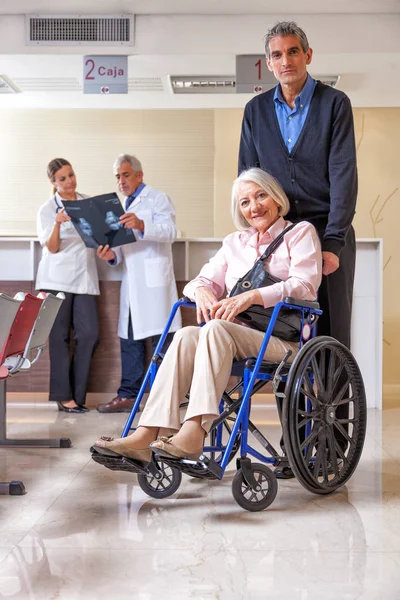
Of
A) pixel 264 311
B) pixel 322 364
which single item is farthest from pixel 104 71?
pixel 322 364

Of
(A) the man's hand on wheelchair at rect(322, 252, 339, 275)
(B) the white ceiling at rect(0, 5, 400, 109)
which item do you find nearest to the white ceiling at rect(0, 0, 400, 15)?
(B) the white ceiling at rect(0, 5, 400, 109)

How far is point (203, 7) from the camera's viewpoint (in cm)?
531

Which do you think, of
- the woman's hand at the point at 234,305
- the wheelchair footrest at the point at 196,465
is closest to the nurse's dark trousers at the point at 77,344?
the woman's hand at the point at 234,305

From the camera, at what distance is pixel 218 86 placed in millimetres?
6188

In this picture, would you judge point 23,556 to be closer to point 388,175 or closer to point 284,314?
point 284,314

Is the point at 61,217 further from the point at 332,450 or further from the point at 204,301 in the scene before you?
the point at 332,450

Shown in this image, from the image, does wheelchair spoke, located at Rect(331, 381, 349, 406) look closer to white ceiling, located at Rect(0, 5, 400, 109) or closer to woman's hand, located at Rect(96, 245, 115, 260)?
woman's hand, located at Rect(96, 245, 115, 260)

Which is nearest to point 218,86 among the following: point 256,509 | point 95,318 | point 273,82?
point 273,82

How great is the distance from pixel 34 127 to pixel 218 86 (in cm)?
225

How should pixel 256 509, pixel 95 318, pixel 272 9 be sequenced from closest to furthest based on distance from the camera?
pixel 256 509 < pixel 95 318 < pixel 272 9

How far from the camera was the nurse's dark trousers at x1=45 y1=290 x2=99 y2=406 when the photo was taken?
14.8 ft

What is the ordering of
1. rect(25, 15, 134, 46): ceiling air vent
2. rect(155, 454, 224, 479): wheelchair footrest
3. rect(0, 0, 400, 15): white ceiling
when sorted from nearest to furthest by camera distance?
rect(155, 454, 224, 479): wheelchair footrest → rect(0, 0, 400, 15): white ceiling → rect(25, 15, 134, 46): ceiling air vent

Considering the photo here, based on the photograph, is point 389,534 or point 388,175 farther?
point 388,175

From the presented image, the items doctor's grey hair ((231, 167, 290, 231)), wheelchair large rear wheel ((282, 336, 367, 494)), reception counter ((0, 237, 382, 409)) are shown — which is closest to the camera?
wheelchair large rear wheel ((282, 336, 367, 494))
